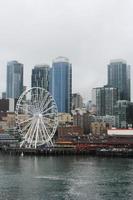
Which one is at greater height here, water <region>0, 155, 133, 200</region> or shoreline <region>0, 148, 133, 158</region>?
water <region>0, 155, 133, 200</region>

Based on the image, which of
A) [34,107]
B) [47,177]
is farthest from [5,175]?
[34,107]

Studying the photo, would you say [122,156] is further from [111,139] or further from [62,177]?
[62,177]

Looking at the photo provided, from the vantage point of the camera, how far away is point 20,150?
15925 centimetres

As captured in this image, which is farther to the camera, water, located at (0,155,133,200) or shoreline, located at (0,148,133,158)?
shoreline, located at (0,148,133,158)

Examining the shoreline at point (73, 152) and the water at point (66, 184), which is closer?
the water at point (66, 184)

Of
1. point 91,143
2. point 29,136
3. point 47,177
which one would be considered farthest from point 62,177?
point 91,143

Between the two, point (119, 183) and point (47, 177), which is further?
point (47, 177)

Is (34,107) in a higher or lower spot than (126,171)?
higher

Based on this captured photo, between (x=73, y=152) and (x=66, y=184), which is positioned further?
(x=73, y=152)

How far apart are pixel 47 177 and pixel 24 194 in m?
18.0

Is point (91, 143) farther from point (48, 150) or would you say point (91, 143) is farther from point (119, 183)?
point (119, 183)

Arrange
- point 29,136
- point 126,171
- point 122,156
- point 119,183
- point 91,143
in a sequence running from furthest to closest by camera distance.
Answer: point 91,143
point 29,136
point 122,156
point 126,171
point 119,183

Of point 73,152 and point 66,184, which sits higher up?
point 66,184

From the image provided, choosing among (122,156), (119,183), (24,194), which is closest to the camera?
(24,194)
